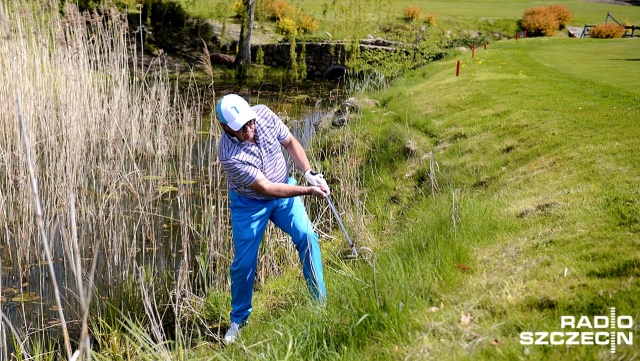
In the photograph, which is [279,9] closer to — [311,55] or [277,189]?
[311,55]

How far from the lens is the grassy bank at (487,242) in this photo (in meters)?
3.39

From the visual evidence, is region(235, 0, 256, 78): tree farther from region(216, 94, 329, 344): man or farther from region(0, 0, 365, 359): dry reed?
region(216, 94, 329, 344): man

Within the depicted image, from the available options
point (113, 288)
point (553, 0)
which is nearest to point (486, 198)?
point (113, 288)

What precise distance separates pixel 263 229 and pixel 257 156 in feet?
1.98

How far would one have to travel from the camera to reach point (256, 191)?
4.70 meters

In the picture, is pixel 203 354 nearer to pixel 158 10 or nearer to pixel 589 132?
pixel 589 132

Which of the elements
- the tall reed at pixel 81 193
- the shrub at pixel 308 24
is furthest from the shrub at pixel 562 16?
the tall reed at pixel 81 193

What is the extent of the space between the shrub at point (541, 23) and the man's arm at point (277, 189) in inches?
927

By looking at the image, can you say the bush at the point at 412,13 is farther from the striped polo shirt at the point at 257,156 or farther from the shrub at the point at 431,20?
the striped polo shirt at the point at 257,156

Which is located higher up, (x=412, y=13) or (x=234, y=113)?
(x=412, y=13)

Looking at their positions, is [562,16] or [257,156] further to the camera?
[562,16]

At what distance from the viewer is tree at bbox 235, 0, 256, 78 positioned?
73.4ft

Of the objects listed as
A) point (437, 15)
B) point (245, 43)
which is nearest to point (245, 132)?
point (245, 43)

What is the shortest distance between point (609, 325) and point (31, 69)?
625 cm
